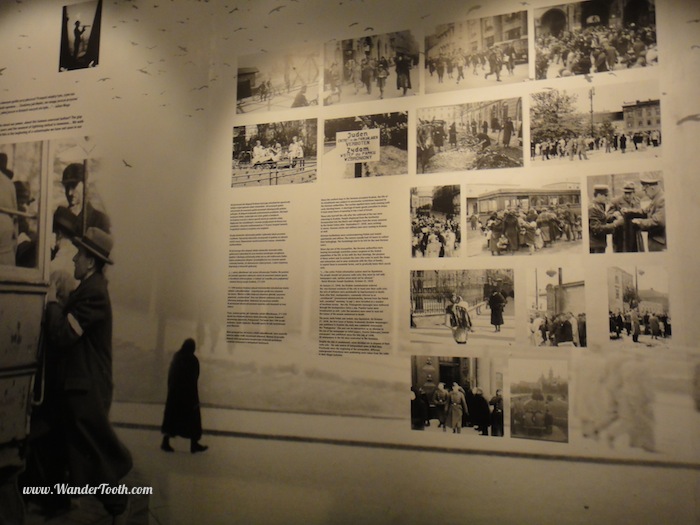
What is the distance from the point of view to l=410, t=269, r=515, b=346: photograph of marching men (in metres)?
2.45

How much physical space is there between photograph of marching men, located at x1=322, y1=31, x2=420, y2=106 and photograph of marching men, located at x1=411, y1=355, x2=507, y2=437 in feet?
4.23

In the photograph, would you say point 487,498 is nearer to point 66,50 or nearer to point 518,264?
point 518,264

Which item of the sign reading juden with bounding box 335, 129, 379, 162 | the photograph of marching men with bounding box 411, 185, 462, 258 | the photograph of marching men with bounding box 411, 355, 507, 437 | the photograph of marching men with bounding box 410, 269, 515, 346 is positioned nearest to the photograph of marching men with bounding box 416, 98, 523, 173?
the photograph of marching men with bounding box 411, 185, 462, 258

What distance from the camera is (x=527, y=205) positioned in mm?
2457

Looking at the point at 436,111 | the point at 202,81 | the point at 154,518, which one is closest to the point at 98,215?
the point at 202,81

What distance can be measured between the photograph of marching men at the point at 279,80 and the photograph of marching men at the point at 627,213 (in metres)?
1.42

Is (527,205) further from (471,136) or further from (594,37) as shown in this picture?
(594,37)

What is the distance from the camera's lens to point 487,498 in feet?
7.85

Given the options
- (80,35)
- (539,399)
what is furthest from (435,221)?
(80,35)

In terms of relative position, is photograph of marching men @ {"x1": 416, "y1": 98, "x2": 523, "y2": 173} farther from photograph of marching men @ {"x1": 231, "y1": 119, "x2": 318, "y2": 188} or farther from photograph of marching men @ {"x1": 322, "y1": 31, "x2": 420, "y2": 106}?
photograph of marching men @ {"x1": 231, "y1": 119, "x2": 318, "y2": 188}

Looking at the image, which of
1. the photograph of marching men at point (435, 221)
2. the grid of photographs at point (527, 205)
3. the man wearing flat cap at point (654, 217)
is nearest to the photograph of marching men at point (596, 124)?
the grid of photographs at point (527, 205)

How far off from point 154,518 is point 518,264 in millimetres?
2207

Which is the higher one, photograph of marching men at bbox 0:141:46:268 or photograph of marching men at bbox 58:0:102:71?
photograph of marching men at bbox 58:0:102:71

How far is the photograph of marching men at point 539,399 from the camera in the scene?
2.33m
